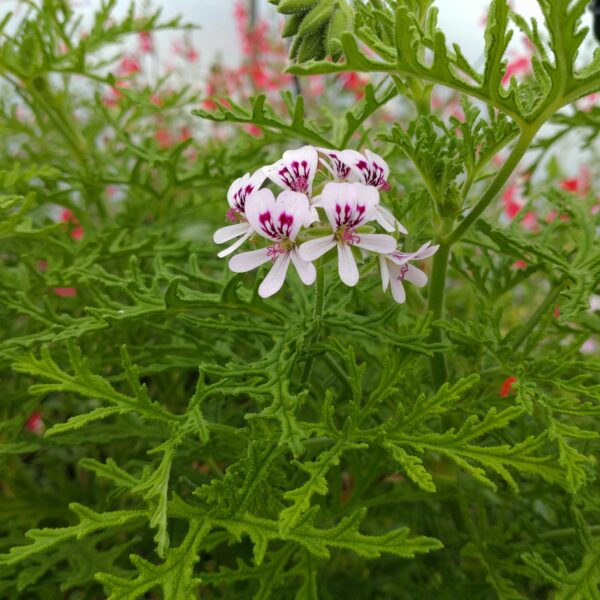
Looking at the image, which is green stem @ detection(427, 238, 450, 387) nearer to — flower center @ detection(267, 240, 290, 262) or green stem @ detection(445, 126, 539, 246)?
green stem @ detection(445, 126, 539, 246)

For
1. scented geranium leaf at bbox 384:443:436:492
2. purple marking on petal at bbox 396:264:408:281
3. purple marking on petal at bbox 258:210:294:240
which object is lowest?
scented geranium leaf at bbox 384:443:436:492

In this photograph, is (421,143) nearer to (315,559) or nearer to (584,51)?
(315,559)

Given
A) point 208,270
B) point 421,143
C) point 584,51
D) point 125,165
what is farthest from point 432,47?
point 584,51

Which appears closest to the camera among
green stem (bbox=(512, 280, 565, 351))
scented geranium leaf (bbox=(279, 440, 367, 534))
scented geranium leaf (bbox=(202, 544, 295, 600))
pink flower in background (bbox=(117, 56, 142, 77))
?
scented geranium leaf (bbox=(279, 440, 367, 534))

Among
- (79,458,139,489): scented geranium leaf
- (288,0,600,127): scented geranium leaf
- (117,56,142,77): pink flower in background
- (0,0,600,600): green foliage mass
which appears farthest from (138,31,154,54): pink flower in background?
(79,458,139,489): scented geranium leaf

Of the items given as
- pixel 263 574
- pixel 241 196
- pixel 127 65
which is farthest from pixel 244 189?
pixel 127 65

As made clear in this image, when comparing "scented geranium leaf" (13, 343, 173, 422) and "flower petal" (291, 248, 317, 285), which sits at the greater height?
"flower petal" (291, 248, 317, 285)
